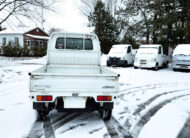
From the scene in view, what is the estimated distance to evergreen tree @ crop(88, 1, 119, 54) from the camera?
30578mm

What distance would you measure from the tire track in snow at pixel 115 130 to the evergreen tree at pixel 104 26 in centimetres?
2628

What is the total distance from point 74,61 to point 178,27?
16469 mm

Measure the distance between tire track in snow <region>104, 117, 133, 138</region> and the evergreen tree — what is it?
86.2 feet

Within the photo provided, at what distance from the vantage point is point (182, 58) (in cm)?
1438

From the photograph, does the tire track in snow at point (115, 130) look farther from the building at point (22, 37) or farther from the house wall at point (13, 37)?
the house wall at point (13, 37)

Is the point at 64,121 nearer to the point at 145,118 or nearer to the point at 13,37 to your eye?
the point at 145,118

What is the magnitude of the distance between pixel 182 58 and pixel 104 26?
1831 centimetres

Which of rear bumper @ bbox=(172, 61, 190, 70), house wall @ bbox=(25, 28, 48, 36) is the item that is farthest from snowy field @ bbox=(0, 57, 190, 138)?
house wall @ bbox=(25, 28, 48, 36)

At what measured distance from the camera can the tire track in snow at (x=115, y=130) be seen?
392 cm

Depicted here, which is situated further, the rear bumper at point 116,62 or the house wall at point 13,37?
the house wall at point 13,37

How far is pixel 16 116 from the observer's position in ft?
15.8

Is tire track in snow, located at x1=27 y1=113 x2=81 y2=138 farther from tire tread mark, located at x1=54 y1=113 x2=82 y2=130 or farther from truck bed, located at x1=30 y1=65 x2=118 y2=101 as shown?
truck bed, located at x1=30 y1=65 x2=118 y2=101

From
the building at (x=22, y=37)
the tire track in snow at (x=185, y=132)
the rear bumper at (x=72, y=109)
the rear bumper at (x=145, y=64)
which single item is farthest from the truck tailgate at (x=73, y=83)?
the building at (x=22, y=37)

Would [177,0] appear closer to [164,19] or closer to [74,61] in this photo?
[164,19]
